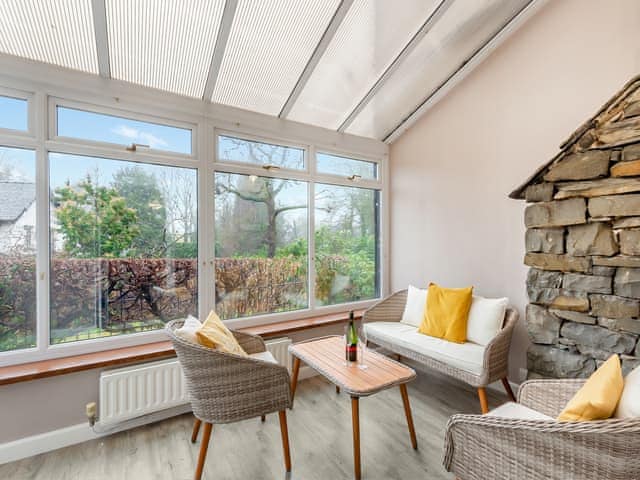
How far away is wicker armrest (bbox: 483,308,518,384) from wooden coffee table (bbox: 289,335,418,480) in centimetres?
61

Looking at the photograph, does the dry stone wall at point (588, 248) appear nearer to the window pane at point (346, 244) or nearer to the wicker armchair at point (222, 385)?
the window pane at point (346, 244)

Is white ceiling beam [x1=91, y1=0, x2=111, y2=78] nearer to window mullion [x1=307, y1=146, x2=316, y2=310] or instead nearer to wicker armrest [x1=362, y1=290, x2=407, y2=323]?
window mullion [x1=307, y1=146, x2=316, y2=310]

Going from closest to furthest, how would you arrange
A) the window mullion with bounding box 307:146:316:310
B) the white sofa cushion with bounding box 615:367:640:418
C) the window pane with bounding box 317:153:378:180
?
1. the white sofa cushion with bounding box 615:367:640:418
2. the window mullion with bounding box 307:146:316:310
3. the window pane with bounding box 317:153:378:180

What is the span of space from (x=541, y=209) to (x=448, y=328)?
3.86 feet

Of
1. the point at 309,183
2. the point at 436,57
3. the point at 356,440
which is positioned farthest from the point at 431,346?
the point at 436,57

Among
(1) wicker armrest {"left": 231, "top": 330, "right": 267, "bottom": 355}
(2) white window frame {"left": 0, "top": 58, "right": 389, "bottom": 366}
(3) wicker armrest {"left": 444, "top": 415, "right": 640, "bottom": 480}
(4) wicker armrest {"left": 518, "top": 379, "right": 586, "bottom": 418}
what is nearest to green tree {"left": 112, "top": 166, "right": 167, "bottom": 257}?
(2) white window frame {"left": 0, "top": 58, "right": 389, "bottom": 366}

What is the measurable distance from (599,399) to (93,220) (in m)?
3.19

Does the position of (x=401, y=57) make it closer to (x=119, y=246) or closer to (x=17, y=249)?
(x=119, y=246)

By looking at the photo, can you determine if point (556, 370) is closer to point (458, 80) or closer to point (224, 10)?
point (458, 80)

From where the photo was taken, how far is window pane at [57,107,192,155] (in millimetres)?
2334

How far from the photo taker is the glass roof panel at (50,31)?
1.87 metres

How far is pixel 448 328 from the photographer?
8.75ft

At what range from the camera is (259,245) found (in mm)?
3174

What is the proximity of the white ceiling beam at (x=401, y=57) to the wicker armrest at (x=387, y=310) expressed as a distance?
1.98 meters
